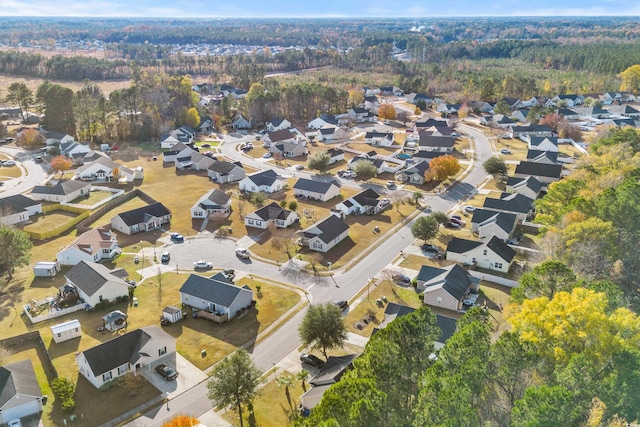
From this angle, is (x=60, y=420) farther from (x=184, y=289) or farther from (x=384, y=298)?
(x=384, y=298)

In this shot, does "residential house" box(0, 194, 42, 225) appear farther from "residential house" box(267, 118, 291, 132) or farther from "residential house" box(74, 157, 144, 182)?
Result: "residential house" box(267, 118, 291, 132)

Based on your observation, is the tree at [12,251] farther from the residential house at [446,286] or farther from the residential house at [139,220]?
the residential house at [446,286]

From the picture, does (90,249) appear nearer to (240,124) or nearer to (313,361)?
(313,361)

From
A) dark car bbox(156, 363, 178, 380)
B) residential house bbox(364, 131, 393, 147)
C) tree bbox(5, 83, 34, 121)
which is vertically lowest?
residential house bbox(364, 131, 393, 147)

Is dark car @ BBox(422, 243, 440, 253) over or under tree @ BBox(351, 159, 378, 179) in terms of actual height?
under

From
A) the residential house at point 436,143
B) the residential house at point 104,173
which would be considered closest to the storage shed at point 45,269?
the residential house at point 104,173

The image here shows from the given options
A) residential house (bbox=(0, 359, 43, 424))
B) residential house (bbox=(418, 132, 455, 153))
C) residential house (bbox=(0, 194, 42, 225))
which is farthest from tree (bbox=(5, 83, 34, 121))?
residential house (bbox=(0, 359, 43, 424))
